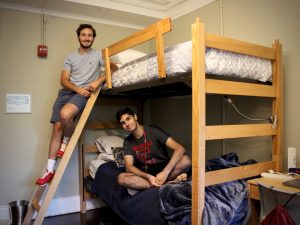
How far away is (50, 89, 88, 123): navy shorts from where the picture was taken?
102 inches

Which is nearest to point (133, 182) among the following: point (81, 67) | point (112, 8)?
point (81, 67)

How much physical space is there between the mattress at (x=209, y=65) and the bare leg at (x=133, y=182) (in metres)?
0.77

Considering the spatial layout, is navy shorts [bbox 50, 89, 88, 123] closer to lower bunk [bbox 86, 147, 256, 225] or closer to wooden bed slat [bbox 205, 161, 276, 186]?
lower bunk [bbox 86, 147, 256, 225]

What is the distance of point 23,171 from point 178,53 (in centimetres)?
229

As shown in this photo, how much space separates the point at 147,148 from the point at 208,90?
1050mm

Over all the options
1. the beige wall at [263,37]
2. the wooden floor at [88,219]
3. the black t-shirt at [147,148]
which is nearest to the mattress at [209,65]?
the beige wall at [263,37]

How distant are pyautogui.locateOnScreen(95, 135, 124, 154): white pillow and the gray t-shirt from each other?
2.67ft

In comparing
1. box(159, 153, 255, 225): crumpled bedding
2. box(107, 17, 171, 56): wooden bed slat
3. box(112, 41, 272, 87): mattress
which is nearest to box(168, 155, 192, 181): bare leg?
box(159, 153, 255, 225): crumpled bedding

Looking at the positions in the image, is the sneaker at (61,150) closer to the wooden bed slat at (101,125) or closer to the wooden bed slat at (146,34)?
the wooden bed slat at (101,125)

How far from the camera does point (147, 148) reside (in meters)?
2.49

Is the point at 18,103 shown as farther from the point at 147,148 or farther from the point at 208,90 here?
the point at 208,90

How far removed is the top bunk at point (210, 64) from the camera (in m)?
1.69

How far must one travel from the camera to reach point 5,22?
296 centimetres

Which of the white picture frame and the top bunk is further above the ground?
the top bunk
